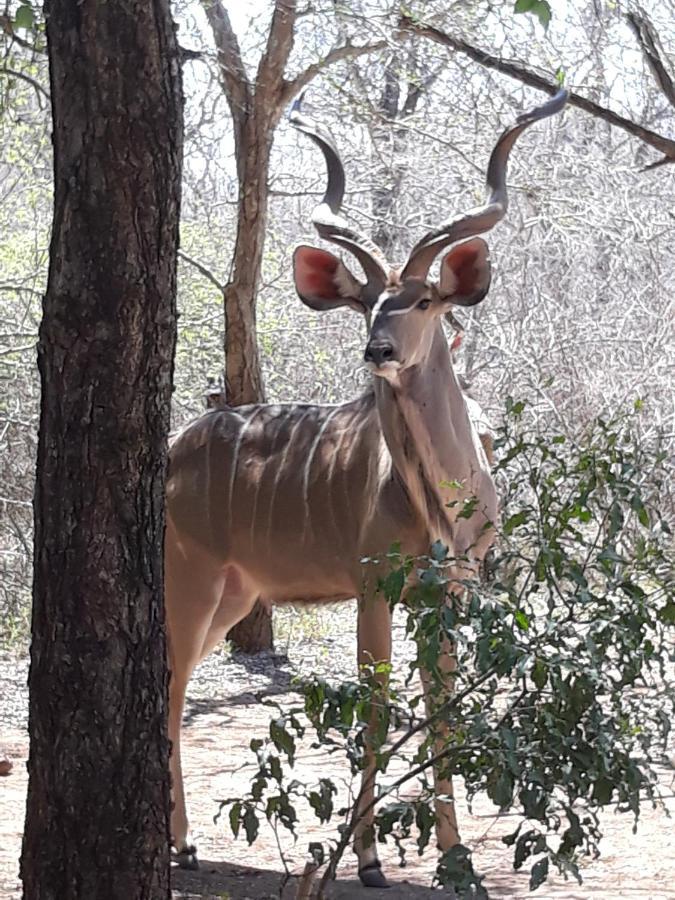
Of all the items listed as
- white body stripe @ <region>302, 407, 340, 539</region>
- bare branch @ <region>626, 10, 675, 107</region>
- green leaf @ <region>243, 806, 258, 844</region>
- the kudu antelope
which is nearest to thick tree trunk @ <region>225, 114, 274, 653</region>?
the kudu antelope

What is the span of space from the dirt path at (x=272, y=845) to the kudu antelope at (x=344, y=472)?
15 cm

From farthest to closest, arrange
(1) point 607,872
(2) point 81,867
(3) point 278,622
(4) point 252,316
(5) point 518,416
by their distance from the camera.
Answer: (3) point 278,622
(4) point 252,316
(1) point 607,872
(5) point 518,416
(2) point 81,867

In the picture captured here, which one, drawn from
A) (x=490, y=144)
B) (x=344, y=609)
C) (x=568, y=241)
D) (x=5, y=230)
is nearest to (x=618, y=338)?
(x=568, y=241)

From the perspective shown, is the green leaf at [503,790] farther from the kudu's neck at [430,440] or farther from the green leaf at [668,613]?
the kudu's neck at [430,440]

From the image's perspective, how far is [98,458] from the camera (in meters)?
2.36

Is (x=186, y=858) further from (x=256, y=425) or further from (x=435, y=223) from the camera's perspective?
(x=435, y=223)

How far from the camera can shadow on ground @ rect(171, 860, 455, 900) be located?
147 inches

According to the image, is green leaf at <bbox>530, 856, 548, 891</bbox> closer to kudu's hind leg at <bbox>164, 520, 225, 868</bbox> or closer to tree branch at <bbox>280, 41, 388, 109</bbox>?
kudu's hind leg at <bbox>164, 520, 225, 868</bbox>

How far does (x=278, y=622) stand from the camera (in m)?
7.60

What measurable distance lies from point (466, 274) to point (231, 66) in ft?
8.57

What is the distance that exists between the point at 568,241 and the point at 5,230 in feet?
10.2

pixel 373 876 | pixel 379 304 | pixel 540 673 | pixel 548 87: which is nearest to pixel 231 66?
pixel 548 87

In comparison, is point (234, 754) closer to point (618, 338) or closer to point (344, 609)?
point (344, 609)

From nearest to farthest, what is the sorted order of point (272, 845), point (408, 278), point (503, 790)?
point (503, 790) → point (408, 278) → point (272, 845)
